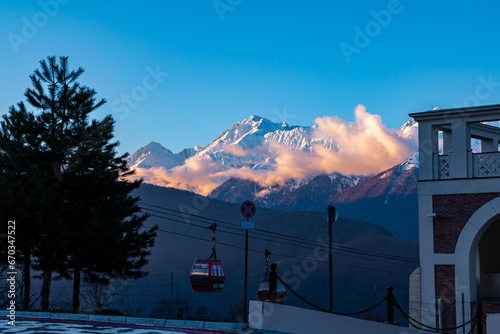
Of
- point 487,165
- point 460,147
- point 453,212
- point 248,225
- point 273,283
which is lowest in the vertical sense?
point 273,283

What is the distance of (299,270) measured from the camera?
195750 millimetres

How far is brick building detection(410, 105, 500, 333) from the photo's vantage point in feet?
68.4

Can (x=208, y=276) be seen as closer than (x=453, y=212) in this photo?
No

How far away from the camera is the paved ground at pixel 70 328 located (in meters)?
13.3

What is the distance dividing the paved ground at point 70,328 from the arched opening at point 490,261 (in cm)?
1619

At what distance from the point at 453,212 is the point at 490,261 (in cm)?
690

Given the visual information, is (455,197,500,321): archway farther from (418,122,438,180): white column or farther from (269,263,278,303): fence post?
(269,263,278,303): fence post

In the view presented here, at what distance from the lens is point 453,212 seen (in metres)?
21.4

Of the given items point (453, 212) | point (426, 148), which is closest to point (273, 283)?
point (453, 212)

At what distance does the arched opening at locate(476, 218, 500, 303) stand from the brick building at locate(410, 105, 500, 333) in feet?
12.5

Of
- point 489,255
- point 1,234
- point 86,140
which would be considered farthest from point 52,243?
point 489,255

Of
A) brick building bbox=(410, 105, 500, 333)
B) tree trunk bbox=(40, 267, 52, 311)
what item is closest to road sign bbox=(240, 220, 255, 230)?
brick building bbox=(410, 105, 500, 333)

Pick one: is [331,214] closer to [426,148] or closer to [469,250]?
[426,148]

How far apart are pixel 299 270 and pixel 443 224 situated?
582ft
